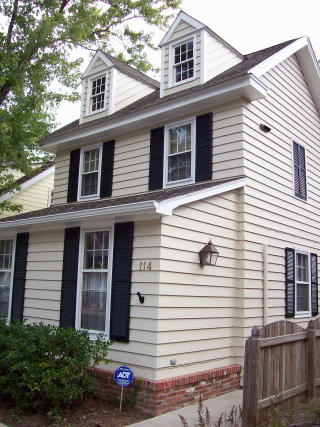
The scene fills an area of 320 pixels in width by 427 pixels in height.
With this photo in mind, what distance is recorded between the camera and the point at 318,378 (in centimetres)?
671

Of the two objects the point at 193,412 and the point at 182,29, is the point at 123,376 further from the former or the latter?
the point at 182,29

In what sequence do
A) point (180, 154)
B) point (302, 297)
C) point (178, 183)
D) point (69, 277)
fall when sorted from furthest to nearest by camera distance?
1. point (302, 297)
2. point (180, 154)
3. point (178, 183)
4. point (69, 277)

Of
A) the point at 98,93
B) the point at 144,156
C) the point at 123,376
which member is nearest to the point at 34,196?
the point at 98,93

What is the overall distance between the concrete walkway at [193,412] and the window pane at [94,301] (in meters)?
1.96

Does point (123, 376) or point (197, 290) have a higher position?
point (197, 290)

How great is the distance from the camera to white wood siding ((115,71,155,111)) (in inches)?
447

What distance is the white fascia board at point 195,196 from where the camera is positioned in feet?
19.6

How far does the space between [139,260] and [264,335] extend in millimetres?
2202

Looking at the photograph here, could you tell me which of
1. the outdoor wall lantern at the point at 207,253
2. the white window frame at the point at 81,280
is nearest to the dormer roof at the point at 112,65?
the white window frame at the point at 81,280

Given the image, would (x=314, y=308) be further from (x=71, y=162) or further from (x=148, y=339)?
(x=71, y=162)

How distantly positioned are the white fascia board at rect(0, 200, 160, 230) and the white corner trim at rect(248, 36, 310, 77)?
3.46 metres

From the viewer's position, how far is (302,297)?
995cm

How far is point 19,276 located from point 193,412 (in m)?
4.94

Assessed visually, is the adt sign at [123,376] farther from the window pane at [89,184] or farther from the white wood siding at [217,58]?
the white wood siding at [217,58]
